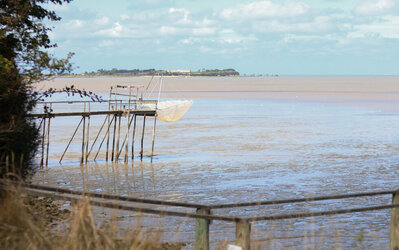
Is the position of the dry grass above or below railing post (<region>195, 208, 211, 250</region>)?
above

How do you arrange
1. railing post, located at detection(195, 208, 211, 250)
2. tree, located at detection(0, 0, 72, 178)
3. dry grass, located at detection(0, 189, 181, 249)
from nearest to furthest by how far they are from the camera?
dry grass, located at detection(0, 189, 181, 249)
railing post, located at detection(195, 208, 211, 250)
tree, located at detection(0, 0, 72, 178)

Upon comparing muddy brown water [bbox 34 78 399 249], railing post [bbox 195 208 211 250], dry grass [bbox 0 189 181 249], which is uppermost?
dry grass [bbox 0 189 181 249]

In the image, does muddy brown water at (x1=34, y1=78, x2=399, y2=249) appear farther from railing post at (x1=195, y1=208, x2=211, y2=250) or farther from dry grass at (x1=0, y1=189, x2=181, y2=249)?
dry grass at (x1=0, y1=189, x2=181, y2=249)

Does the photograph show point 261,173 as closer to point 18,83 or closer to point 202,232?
point 18,83

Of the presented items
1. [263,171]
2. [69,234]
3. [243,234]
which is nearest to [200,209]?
[243,234]

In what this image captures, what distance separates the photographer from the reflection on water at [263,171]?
14617mm

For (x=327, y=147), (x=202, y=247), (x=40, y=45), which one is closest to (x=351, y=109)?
(x=327, y=147)

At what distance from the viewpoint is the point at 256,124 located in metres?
47.9

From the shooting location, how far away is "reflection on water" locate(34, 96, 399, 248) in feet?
48.0

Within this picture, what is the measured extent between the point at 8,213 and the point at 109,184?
1734 cm

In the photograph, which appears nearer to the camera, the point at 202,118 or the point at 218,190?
the point at 218,190

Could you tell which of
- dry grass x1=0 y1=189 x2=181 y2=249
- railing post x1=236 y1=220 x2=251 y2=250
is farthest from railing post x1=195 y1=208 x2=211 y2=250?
dry grass x1=0 y1=189 x2=181 y2=249

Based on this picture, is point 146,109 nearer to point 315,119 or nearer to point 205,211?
point 315,119

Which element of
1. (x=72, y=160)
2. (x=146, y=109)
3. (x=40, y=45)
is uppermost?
(x=40, y=45)
